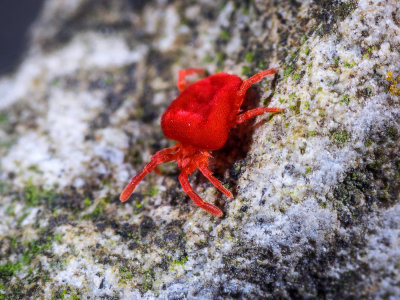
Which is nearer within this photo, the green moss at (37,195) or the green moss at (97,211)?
the green moss at (97,211)

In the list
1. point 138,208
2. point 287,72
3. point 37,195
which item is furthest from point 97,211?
point 287,72

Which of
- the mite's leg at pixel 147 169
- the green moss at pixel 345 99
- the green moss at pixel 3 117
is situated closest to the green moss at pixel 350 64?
the green moss at pixel 345 99

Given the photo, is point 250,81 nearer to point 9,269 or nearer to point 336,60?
point 336,60

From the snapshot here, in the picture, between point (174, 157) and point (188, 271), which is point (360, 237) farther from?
point (174, 157)

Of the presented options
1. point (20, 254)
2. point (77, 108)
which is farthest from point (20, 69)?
point (20, 254)

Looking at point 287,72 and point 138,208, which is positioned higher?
point 287,72

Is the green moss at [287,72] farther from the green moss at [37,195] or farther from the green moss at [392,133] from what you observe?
the green moss at [37,195]
